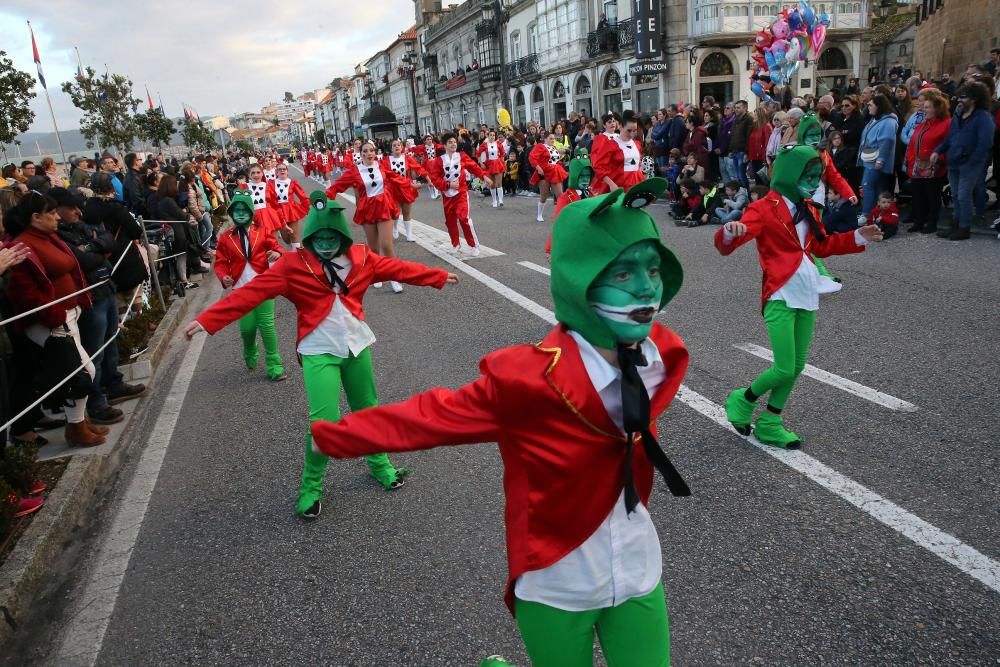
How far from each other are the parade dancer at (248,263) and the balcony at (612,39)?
2745cm

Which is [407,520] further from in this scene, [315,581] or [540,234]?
[540,234]

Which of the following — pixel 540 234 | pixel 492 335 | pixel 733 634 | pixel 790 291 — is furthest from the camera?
pixel 540 234

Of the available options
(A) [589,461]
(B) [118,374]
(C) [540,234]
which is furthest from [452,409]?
(C) [540,234]

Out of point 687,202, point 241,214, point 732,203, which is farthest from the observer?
point 687,202

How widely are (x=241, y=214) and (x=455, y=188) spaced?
5963mm

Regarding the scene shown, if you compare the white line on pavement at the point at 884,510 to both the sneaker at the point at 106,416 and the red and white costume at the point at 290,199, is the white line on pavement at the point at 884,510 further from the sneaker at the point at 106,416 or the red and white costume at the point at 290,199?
the red and white costume at the point at 290,199

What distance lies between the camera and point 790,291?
4500 millimetres

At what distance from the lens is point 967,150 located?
964cm

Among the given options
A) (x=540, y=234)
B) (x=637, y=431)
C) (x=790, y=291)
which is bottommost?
(x=540, y=234)

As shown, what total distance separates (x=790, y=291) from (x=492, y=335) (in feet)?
11.6

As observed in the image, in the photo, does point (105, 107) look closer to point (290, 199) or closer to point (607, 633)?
point (290, 199)

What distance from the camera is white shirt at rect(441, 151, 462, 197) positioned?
1249 centimetres

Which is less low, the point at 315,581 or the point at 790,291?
the point at 790,291

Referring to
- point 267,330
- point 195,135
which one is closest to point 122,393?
point 267,330
